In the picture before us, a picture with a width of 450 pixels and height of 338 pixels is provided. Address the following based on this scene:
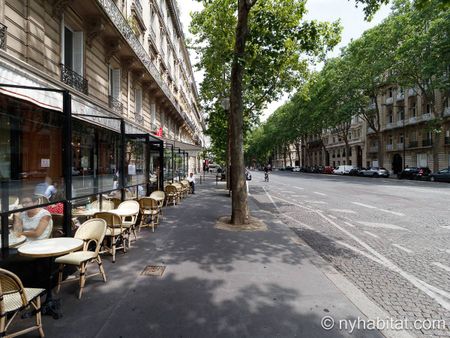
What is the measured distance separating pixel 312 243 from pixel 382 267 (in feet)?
5.75

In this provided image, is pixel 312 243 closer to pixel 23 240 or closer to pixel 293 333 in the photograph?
pixel 293 333

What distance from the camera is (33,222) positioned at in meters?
4.23

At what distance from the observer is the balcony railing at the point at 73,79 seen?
10028mm

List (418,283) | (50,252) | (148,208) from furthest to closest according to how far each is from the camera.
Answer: (148,208) → (418,283) → (50,252)

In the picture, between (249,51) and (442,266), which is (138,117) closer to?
(249,51)

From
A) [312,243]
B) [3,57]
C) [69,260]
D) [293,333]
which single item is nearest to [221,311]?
[293,333]

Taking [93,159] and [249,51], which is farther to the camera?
[249,51]

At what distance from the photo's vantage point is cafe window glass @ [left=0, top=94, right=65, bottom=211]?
13.4 ft

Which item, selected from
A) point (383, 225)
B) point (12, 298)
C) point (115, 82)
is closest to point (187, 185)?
point (115, 82)

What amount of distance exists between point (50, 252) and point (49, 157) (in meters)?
2.24

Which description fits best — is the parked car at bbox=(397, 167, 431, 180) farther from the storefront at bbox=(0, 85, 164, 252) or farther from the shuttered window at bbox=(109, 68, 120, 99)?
the storefront at bbox=(0, 85, 164, 252)

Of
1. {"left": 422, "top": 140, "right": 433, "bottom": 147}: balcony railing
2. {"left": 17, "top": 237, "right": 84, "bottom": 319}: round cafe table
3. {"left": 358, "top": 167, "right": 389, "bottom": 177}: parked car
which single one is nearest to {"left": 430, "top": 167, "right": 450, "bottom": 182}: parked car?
{"left": 358, "top": 167, "right": 389, "bottom": 177}: parked car

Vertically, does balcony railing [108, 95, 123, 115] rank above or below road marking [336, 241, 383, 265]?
above

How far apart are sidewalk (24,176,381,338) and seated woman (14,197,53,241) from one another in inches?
34.8
